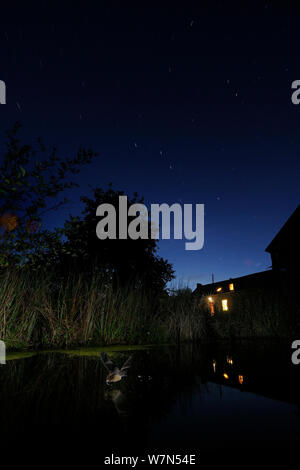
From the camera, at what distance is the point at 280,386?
1944 mm

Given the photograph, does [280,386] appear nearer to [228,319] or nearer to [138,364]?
[138,364]

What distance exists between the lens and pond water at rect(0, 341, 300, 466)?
1.05m

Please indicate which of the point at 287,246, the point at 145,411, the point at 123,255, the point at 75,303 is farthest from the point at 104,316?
the point at 287,246

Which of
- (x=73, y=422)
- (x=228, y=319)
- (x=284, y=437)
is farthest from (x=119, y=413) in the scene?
(x=228, y=319)

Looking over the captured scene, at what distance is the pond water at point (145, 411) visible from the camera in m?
1.05

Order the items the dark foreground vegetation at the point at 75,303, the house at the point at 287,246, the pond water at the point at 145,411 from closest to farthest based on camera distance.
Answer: the pond water at the point at 145,411 → the dark foreground vegetation at the point at 75,303 → the house at the point at 287,246

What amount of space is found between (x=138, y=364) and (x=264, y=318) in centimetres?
627

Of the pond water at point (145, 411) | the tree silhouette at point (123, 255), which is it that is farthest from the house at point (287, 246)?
the pond water at point (145, 411)

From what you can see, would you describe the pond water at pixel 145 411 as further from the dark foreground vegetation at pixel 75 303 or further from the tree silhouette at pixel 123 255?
the tree silhouette at pixel 123 255

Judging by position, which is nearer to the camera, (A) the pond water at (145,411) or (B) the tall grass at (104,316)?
(A) the pond water at (145,411)

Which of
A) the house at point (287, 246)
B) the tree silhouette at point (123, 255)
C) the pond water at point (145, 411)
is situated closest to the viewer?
the pond water at point (145, 411)

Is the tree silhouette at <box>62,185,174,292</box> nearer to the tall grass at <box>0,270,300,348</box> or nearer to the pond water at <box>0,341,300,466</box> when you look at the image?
the tall grass at <box>0,270,300,348</box>

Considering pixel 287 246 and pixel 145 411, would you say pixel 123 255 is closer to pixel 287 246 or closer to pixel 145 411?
pixel 287 246

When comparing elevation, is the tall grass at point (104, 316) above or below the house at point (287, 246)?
below
